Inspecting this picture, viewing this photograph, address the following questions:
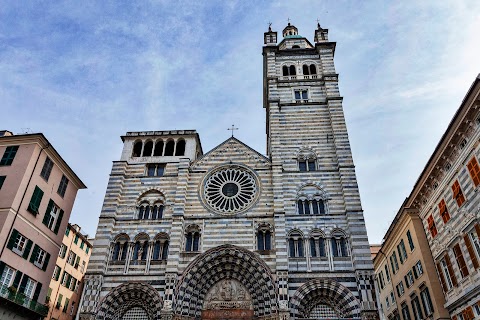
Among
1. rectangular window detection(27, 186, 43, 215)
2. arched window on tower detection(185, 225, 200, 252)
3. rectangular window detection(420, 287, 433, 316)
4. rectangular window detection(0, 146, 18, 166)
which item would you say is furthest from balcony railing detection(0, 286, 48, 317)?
rectangular window detection(420, 287, 433, 316)

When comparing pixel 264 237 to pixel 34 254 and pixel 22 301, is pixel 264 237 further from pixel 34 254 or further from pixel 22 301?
pixel 22 301

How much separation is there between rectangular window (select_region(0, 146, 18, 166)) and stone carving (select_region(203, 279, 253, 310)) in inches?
549

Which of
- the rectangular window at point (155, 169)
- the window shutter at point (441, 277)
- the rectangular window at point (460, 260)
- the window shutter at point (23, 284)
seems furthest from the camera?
the rectangular window at point (155, 169)

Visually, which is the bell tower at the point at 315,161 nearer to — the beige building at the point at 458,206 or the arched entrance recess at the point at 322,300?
the arched entrance recess at the point at 322,300

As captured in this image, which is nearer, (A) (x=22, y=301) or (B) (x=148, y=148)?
(A) (x=22, y=301)

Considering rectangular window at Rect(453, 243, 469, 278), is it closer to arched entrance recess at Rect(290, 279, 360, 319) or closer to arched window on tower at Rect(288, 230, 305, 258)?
arched entrance recess at Rect(290, 279, 360, 319)

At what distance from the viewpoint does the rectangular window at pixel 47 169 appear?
23.0m

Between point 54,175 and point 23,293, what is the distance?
282 inches

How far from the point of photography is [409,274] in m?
25.1

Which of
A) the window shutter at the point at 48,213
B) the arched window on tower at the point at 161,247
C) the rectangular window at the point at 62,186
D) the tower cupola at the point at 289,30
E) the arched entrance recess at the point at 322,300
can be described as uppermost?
the tower cupola at the point at 289,30

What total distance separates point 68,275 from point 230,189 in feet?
56.5

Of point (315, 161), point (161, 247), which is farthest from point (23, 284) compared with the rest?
point (315, 161)

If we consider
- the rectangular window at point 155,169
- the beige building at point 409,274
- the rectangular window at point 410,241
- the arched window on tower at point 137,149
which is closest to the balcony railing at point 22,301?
the rectangular window at point 155,169

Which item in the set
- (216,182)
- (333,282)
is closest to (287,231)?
(333,282)
